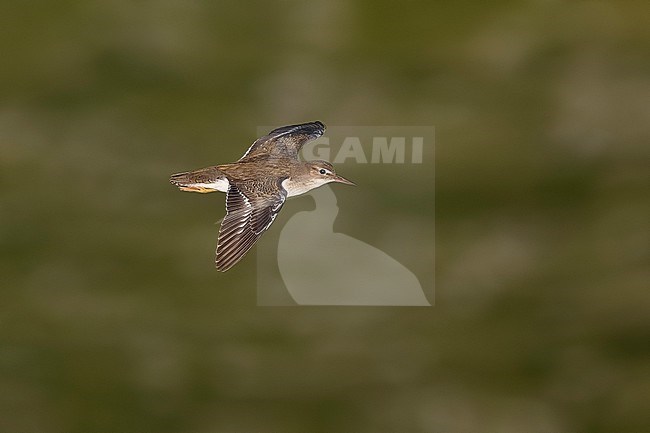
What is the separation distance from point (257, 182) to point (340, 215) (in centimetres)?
301

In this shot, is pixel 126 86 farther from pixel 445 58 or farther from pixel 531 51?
pixel 531 51

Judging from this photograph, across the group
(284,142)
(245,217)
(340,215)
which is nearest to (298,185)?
(284,142)

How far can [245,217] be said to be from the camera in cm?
675

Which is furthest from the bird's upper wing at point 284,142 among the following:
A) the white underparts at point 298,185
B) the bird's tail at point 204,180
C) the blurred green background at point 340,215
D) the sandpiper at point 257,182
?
the blurred green background at point 340,215

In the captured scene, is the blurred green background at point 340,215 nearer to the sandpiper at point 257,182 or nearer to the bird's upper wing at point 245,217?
the sandpiper at point 257,182

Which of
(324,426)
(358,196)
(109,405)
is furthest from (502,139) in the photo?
(109,405)

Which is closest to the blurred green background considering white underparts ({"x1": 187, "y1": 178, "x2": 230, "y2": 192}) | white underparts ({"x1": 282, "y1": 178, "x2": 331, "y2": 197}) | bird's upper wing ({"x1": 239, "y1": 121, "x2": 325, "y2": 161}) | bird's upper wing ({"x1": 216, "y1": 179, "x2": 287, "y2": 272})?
bird's upper wing ({"x1": 239, "y1": 121, "x2": 325, "y2": 161})

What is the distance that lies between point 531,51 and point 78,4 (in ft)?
16.4

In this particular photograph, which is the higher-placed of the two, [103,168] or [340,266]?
[103,168]

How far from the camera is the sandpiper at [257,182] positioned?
659 centimetres

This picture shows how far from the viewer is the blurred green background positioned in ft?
32.1

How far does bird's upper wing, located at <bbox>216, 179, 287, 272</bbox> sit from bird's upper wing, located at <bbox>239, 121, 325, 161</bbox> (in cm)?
62

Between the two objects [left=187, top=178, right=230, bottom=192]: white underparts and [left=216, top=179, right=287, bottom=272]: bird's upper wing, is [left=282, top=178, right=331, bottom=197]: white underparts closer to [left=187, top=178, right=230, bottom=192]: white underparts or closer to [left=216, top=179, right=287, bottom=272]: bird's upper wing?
[left=216, top=179, right=287, bottom=272]: bird's upper wing

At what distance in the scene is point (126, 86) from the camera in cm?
1079
